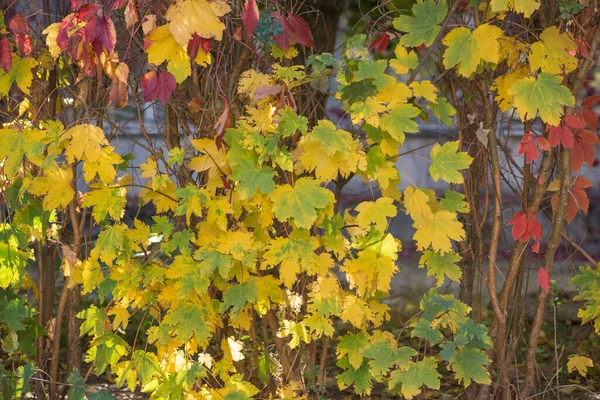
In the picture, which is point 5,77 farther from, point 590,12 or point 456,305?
point 590,12

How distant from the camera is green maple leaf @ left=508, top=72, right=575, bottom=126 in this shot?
246cm

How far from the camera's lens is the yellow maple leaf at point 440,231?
2.50 meters

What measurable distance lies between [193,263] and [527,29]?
131cm

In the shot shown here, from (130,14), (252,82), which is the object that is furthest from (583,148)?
(130,14)

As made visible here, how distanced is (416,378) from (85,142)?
1283 mm

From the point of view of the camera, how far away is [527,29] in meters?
2.58

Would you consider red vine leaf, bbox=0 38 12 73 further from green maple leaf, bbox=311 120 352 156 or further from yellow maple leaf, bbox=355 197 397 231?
yellow maple leaf, bbox=355 197 397 231

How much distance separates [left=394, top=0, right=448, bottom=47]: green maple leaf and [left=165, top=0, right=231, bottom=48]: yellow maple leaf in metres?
0.62

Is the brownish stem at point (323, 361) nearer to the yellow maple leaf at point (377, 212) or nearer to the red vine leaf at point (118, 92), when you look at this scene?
the yellow maple leaf at point (377, 212)

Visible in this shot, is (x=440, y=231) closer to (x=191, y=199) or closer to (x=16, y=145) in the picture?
(x=191, y=199)

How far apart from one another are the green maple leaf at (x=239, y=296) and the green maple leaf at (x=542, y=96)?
3.32 feet

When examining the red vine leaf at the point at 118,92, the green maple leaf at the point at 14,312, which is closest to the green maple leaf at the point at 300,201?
the red vine leaf at the point at 118,92

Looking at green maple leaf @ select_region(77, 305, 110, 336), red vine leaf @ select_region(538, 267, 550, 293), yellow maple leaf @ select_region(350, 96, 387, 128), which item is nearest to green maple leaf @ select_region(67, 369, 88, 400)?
green maple leaf @ select_region(77, 305, 110, 336)

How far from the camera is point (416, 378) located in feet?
8.36
